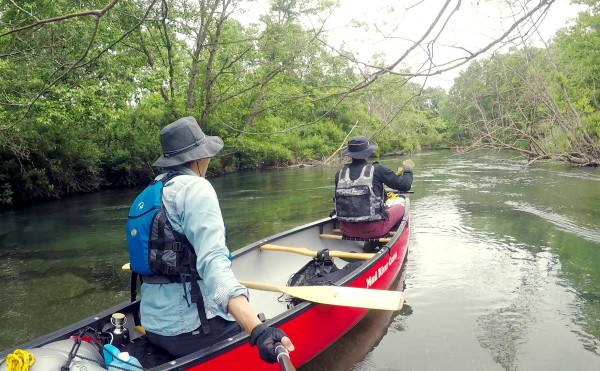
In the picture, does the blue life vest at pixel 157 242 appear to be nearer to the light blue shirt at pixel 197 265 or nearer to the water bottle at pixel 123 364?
the light blue shirt at pixel 197 265

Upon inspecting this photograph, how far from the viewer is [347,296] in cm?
351

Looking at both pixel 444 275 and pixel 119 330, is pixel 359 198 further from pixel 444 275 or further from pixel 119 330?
pixel 119 330

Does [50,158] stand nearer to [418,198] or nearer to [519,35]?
[418,198]

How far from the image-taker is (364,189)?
5250mm

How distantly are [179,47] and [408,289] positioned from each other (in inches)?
534

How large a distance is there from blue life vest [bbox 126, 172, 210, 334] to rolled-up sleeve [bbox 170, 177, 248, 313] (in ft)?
0.32

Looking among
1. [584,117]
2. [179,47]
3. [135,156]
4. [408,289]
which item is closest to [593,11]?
[584,117]

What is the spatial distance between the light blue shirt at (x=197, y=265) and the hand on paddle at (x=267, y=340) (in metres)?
0.20

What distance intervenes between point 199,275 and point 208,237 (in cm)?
37

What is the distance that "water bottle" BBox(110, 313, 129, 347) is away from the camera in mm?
2973

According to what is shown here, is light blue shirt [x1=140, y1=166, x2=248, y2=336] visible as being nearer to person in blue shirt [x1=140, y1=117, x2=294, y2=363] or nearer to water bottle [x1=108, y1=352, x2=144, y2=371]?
person in blue shirt [x1=140, y1=117, x2=294, y2=363]

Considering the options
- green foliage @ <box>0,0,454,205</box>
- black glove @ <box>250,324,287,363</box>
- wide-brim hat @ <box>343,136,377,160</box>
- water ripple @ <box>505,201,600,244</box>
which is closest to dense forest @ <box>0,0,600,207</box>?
green foliage @ <box>0,0,454,205</box>

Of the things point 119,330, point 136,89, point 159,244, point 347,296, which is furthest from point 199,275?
point 136,89

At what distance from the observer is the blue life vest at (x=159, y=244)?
2338mm
